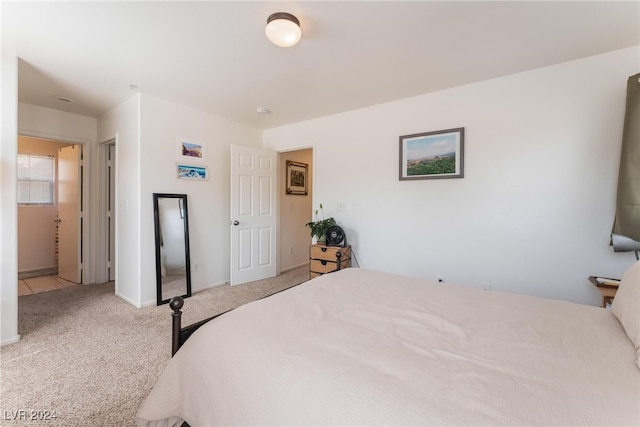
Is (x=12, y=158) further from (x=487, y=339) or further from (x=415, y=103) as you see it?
(x=415, y=103)

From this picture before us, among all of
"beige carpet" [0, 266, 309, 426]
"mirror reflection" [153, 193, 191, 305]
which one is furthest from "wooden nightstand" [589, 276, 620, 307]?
"mirror reflection" [153, 193, 191, 305]

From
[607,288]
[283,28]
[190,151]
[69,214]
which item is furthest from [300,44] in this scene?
[69,214]

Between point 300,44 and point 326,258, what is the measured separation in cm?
238

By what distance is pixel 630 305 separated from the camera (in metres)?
1.17

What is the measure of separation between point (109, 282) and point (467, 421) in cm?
499

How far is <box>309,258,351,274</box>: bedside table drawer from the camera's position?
11.6ft

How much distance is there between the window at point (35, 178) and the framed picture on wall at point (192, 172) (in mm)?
3284

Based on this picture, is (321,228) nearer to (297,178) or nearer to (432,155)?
(432,155)

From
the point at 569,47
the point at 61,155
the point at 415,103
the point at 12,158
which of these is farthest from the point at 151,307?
the point at 569,47

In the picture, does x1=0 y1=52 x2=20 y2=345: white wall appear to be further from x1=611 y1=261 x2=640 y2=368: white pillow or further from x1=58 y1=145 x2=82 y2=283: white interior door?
x1=611 y1=261 x2=640 y2=368: white pillow

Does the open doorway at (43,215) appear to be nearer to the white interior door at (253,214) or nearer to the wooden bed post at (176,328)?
the white interior door at (253,214)

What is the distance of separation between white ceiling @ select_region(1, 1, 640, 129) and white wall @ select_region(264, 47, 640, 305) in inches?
9.0

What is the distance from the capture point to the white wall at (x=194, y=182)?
321 centimetres

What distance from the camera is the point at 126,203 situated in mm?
3400
